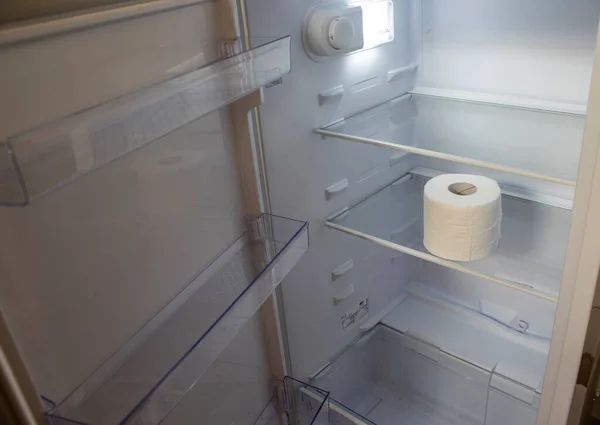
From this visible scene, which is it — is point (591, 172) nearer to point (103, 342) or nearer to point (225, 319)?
point (225, 319)

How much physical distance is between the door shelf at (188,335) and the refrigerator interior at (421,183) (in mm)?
165

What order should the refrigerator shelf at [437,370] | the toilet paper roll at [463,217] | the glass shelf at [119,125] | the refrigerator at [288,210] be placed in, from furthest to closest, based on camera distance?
1. the refrigerator shelf at [437,370]
2. the toilet paper roll at [463,217]
3. the refrigerator at [288,210]
4. the glass shelf at [119,125]

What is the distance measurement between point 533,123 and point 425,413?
902 millimetres

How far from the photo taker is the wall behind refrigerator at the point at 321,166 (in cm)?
110

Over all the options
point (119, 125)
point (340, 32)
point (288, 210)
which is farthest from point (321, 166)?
point (119, 125)

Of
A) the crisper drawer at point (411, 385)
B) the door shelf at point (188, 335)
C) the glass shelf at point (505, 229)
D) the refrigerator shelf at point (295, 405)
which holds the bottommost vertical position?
the crisper drawer at point (411, 385)

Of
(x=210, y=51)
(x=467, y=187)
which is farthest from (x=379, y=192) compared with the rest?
(x=210, y=51)

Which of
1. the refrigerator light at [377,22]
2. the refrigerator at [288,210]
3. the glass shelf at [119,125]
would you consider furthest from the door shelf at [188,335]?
the refrigerator light at [377,22]

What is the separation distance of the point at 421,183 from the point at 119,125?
3.71 ft

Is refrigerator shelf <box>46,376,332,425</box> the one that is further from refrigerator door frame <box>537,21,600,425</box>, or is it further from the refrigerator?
refrigerator door frame <box>537,21,600,425</box>

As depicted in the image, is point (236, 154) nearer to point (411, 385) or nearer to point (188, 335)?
point (188, 335)

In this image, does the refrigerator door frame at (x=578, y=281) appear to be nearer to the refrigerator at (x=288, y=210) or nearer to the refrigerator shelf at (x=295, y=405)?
the refrigerator at (x=288, y=210)

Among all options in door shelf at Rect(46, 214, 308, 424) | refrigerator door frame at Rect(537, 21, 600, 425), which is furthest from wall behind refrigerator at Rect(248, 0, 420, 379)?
refrigerator door frame at Rect(537, 21, 600, 425)

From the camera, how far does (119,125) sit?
61 centimetres
